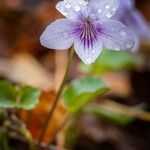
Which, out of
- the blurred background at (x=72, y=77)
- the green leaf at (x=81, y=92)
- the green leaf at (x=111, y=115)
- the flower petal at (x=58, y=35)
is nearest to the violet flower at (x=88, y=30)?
the flower petal at (x=58, y=35)

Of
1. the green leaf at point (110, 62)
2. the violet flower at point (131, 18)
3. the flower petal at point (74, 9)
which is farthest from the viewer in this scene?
the green leaf at point (110, 62)

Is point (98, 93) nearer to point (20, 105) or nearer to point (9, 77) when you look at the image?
point (20, 105)

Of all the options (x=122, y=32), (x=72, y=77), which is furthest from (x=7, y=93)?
(x=72, y=77)

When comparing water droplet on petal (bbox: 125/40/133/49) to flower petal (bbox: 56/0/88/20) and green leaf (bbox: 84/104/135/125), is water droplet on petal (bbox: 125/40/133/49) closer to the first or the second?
flower petal (bbox: 56/0/88/20)

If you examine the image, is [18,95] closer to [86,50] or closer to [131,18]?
[86,50]

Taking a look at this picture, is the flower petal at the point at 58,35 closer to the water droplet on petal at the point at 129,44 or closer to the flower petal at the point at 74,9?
the flower petal at the point at 74,9

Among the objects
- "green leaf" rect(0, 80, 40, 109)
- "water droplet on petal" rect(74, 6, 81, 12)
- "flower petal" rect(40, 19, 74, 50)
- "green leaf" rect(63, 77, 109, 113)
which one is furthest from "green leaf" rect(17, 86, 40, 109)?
"water droplet on petal" rect(74, 6, 81, 12)

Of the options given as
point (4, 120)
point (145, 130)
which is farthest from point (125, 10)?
point (4, 120)
